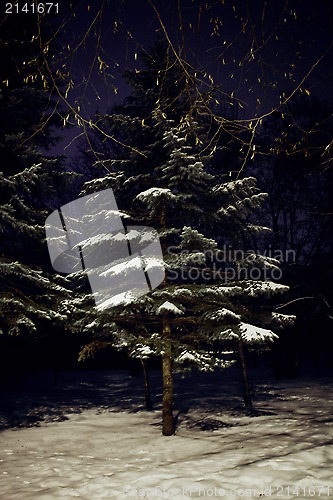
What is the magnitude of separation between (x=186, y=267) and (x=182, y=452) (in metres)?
4.15

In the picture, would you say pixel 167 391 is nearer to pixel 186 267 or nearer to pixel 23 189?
pixel 186 267

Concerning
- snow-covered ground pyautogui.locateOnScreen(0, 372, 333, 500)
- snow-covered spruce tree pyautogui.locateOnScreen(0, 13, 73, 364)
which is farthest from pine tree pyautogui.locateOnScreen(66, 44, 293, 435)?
snow-covered ground pyautogui.locateOnScreen(0, 372, 333, 500)

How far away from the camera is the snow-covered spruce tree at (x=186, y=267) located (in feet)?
26.4

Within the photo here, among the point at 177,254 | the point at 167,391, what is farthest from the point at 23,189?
the point at 167,391

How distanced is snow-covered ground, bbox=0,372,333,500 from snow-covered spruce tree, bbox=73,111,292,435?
5.23ft

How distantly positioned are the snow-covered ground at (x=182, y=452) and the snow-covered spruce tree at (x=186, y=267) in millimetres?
1593

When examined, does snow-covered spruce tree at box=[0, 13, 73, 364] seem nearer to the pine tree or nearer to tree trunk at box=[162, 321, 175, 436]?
the pine tree

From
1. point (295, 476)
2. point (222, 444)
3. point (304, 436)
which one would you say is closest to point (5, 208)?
point (222, 444)

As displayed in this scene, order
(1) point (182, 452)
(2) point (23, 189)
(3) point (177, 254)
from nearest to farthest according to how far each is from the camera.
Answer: (1) point (182, 452) → (3) point (177, 254) → (2) point (23, 189)

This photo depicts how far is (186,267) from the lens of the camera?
8922 millimetres

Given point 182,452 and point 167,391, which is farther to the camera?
point 167,391

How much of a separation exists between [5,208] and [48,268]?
3.73 meters

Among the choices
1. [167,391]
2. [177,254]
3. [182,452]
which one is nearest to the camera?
[182,452]

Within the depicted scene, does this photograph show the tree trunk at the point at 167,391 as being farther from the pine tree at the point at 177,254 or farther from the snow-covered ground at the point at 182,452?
the snow-covered ground at the point at 182,452
